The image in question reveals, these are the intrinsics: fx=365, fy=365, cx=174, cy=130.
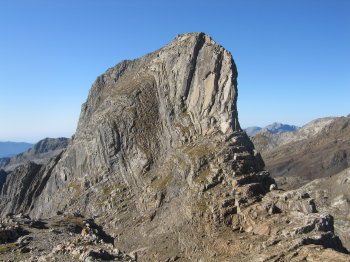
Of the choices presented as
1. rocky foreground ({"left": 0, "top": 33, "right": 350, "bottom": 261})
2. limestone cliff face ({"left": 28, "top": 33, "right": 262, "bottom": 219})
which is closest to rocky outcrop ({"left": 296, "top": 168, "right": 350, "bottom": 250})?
limestone cliff face ({"left": 28, "top": 33, "right": 262, "bottom": 219})

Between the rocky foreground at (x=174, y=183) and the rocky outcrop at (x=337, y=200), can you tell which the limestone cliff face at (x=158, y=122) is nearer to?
the rocky foreground at (x=174, y=183)

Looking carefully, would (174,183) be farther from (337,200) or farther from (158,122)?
(337,200)

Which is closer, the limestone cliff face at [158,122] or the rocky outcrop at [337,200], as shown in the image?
the limestone cliff face at [158,122]

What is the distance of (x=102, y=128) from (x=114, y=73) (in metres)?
42.1

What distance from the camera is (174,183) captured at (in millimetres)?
91250

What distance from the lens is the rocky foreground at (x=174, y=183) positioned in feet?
199

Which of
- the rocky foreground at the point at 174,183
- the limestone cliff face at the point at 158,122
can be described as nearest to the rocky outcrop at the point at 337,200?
the limestone cliff face at the point at 158,122

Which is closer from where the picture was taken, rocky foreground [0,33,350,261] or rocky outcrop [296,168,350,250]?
rocky foreground [0,33,350,261]

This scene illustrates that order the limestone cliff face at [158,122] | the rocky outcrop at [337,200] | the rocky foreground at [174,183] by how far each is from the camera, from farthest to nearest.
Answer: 1. the rocky outcrop at [337,200]
2. the limestone cliff face at [158,122]
3. the rocky foreground at [174,183]

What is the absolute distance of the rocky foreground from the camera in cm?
6066

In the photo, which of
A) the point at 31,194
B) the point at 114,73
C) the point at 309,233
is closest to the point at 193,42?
the point at 114,73

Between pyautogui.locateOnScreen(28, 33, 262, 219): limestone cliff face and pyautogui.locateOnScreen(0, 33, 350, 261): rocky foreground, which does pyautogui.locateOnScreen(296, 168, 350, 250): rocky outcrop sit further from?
pyautogui.locateOnScreen(0, 33, 350, 261): rocky foreground

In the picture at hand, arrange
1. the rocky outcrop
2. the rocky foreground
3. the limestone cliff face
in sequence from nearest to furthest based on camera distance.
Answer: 1. the rocky foreground
2. the limestone cliff face
3. the rocky outcrop

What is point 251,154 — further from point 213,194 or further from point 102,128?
point 102,128
